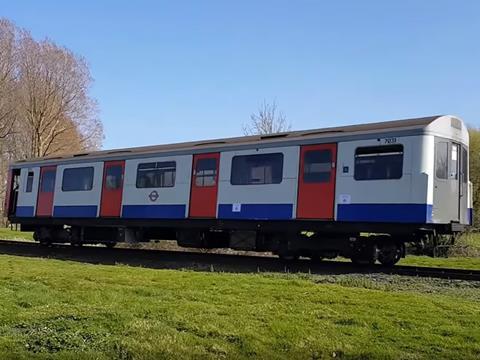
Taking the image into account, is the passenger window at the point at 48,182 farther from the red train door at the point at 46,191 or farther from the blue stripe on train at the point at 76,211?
the blue stripe on train at the point at 76,211

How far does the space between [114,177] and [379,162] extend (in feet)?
30.2

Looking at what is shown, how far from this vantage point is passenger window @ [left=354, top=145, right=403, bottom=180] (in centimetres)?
1291

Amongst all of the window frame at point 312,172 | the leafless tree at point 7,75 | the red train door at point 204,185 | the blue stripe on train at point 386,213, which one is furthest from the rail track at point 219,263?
the leafless tree at point 7,75

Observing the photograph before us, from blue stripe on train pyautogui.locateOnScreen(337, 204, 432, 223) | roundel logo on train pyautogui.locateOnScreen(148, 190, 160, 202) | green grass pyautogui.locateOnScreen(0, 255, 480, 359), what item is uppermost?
roundel logo on train pyautogui.locateOnScreen(148, 190, 160, 202)

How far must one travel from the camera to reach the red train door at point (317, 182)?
13.9 metres

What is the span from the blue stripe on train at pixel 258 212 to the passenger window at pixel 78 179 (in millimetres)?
5853

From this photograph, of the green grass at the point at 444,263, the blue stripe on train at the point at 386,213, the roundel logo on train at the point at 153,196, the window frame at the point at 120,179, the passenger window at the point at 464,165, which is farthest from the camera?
the window frame at the point at 120,179

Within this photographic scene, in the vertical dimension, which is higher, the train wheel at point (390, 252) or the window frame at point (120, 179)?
the window frame at point (120, 179)

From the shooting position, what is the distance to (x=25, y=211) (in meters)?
22.2

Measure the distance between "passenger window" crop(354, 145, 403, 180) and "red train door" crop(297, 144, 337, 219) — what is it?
0.64 meters

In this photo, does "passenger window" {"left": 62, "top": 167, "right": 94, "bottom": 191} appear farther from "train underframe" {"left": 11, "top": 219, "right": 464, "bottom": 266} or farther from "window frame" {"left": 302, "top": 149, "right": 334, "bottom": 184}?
"window frame" {"left": 302, "top": 149, "right": 334, "bottom": 184}

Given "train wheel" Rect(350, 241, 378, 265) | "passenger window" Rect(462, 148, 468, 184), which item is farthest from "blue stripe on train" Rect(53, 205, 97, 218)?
"passenger window" Rect(462, 148, 468, 184)

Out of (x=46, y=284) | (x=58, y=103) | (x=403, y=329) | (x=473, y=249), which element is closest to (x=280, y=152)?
(x=46, y=284)

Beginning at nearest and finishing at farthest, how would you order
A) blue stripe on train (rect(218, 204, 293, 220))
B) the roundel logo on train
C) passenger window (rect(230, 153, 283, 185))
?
blue stripe on train (rect(218, 204, 293, 220))
passenger window (rect(230, 153, 283, 185))
the roundel logo on train
